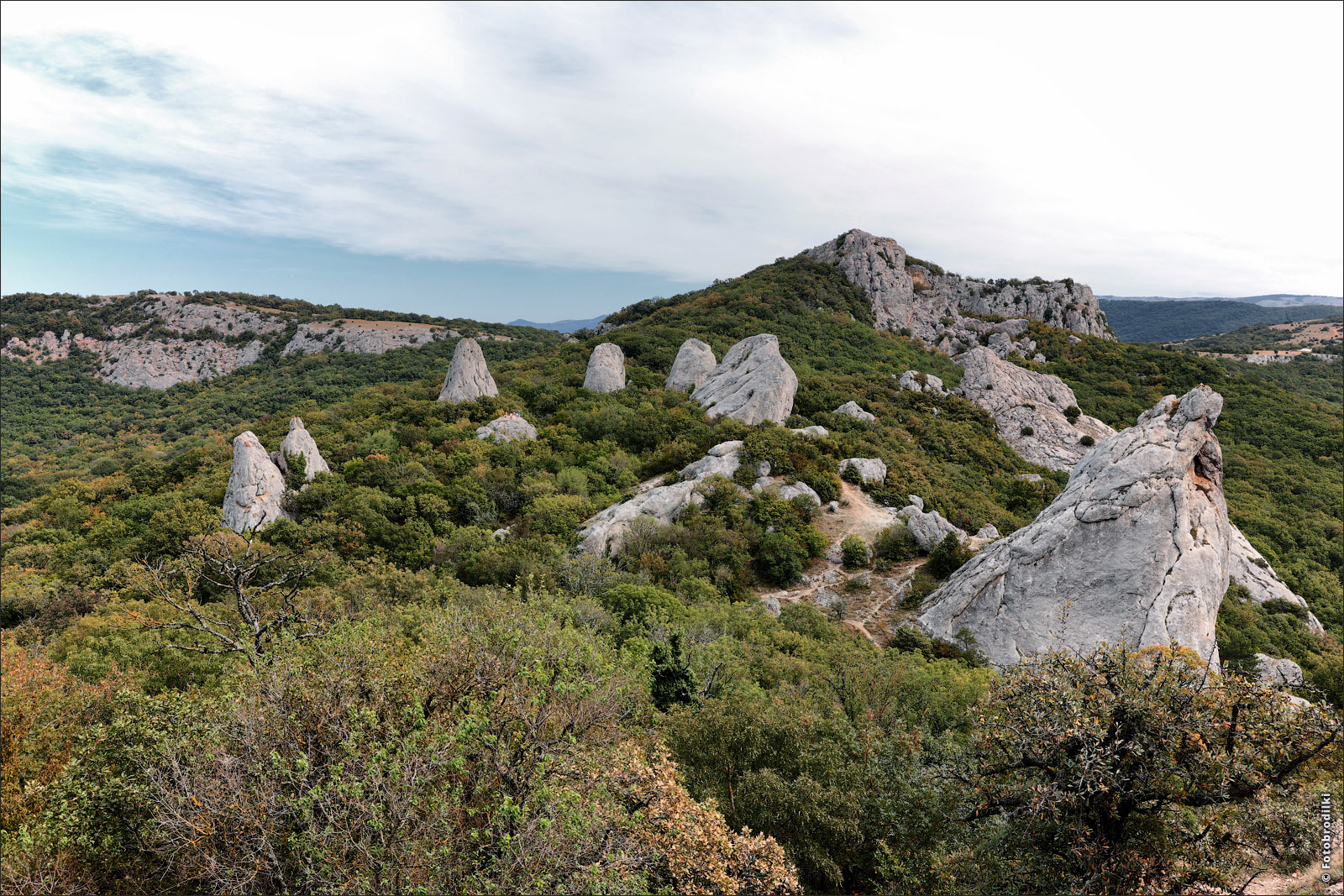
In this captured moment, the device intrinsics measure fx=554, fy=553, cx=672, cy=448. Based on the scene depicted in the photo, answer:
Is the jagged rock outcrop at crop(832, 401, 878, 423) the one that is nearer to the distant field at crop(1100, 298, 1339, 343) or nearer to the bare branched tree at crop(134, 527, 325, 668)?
the bare branched tree at crop(134, 527, 325, 668)

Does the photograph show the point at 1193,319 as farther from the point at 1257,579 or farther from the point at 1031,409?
the point at 1257,579

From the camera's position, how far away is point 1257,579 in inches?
1093

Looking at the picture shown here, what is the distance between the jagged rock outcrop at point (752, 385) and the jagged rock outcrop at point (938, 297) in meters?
35.4

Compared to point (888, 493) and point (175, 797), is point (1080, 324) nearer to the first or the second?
point (888, 493)

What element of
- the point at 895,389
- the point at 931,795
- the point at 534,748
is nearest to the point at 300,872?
the point at 534,748

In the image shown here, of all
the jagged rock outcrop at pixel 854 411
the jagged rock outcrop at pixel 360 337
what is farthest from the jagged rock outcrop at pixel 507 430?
the jagged rock outcrop at pixel 360 337

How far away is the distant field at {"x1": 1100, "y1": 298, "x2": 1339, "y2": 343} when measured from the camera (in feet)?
555

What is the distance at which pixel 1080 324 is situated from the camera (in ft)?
245

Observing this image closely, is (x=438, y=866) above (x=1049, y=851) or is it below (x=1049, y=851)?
above

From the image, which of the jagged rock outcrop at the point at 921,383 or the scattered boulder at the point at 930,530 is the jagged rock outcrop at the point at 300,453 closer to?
the scattered boulder at the point at 930,530

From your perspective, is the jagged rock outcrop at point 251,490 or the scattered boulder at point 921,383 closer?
the jagged rock outcrop at point 251,490

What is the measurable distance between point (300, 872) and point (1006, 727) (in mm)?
9909

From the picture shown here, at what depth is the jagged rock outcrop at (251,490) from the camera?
91.6ft

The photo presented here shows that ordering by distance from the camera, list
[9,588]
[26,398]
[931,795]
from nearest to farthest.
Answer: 1. [931,795]
2. [9,588]
3. [26,398]
